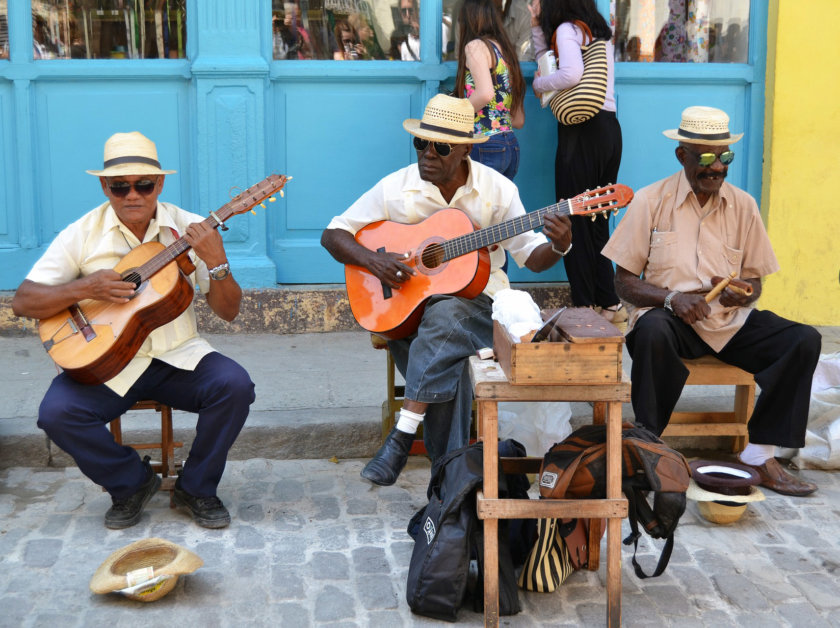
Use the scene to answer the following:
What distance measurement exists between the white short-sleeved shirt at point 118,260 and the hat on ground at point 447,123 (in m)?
1.00

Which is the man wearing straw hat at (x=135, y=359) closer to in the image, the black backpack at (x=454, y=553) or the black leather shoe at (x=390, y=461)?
the black leather shoe at (x=390, y=461)

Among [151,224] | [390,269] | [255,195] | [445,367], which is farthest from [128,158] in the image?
[445,367]

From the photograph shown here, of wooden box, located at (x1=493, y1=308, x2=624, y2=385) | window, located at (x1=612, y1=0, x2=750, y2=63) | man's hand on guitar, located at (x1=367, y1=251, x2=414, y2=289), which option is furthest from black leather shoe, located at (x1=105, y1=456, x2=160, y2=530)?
window, located at (x1=612, y1=0, x2=750, y2=63)

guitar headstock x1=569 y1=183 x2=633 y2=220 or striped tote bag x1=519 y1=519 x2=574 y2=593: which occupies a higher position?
guitar headstock x1=569 y1=183 x2=633 y2=220

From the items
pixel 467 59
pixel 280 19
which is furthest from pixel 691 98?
pixel 280 19

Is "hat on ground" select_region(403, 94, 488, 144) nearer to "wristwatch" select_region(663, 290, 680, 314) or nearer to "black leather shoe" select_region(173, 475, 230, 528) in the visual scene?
"wristwatch" select_region(663, 290, 680, 314)

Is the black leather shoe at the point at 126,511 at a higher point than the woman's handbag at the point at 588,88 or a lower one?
lower

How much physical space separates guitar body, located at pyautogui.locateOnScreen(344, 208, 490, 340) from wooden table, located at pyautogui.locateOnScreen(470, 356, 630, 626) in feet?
3.26

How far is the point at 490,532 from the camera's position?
3.16 m

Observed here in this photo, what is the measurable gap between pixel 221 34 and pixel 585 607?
152 inches

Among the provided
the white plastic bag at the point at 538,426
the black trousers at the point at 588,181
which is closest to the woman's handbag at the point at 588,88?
the black trousers at the point at 588,181

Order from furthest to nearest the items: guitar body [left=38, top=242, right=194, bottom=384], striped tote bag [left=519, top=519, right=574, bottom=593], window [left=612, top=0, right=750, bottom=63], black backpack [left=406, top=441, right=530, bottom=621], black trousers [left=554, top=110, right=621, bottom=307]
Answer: window [left=612, top=0, right=750, bottom=63] < black trousers [left=554, top=110, right=621, bottom=307] < guitar body [left=38, top=242, right=194, bottom=384] < striped tote bag [left=519, top=519, right=574, bottom=593] < black backpack [left=406, top=441, right=530, bottom=621]

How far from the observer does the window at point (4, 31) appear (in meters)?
5.84

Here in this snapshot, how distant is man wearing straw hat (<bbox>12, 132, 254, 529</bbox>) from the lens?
373 centimetres
